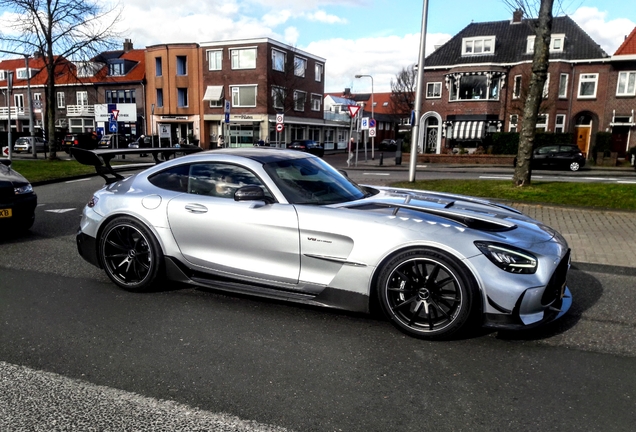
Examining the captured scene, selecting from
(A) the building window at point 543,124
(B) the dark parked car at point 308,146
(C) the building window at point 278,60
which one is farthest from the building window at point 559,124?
(C) the building window at point 278,60

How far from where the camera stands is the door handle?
4.44m

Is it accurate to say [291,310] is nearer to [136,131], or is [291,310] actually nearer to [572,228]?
[572,228]

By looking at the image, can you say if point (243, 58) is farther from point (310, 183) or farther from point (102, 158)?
point (310, 183)

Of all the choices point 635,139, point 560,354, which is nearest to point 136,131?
point 635,139

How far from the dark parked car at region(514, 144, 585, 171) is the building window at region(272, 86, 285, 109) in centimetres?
2461

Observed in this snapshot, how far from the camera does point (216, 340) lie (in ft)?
12.1

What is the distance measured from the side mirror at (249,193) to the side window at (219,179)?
0.16 meters

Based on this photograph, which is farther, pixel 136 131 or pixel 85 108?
pixel 85 108

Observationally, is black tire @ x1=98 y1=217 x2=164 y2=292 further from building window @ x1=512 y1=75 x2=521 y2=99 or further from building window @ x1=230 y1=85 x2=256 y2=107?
building window @ x1=230 y1=85 x2=256 y2=107

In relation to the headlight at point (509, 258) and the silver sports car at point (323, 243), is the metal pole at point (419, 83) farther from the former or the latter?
the headlight at point (509, 258)

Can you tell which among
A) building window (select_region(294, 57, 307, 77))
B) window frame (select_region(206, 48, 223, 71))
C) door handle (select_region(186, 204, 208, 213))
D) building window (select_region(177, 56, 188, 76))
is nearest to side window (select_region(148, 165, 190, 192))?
door handle (select_region(186, 204, 208, 213))

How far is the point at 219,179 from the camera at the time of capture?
15.2ft

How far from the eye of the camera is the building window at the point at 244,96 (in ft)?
145

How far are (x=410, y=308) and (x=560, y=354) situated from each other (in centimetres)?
110
